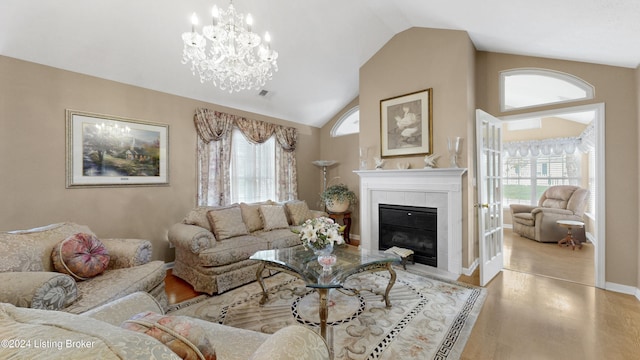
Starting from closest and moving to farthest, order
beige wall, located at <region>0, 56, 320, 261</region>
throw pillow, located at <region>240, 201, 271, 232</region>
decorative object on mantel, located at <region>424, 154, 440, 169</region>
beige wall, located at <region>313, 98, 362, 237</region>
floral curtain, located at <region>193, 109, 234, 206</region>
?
beige wall, located at <region>0, 56, 320, 261</region>
decorative object on mantel, located at <region>424, 154, 440, 169</region>
throw pillow, located at <region>240, 201, 271, 232</region>
floral curtain, located at <region>193, 109, 234, 206</region>
beige wall, located at <region>313, 98, 362, 237</region>

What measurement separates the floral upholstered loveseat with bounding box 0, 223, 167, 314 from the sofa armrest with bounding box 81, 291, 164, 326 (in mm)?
467

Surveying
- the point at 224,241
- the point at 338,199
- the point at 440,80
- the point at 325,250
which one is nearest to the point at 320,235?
the point at 325,250

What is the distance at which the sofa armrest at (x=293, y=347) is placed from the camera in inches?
34.6

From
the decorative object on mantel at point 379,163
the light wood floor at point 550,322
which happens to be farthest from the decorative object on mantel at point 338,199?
the light wood floor at point 550,322

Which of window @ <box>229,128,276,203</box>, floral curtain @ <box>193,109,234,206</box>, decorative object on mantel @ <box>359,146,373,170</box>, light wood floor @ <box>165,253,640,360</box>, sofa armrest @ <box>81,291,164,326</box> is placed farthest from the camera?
window @ <box>229,128,276,203</box>

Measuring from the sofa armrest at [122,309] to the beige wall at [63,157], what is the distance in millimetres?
2317

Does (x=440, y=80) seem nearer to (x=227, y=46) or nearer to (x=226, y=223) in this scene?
(x=227, y=46)

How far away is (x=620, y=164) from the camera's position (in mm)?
2889

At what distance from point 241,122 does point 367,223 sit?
282 cm

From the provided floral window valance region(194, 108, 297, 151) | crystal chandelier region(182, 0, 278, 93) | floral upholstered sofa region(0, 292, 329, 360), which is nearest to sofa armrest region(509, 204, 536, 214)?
floral window valance region(194, 108, 297, 151)

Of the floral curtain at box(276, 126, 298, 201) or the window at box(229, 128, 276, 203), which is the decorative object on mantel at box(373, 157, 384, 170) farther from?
the window at box(229, 128, 276, 203)

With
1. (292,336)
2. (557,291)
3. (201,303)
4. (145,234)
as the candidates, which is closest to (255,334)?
(292,336)

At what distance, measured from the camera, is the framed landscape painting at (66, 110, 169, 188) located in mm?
3043

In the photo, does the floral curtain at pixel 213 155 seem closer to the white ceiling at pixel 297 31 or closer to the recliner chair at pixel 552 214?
the white ceiling at pixel 297 31
